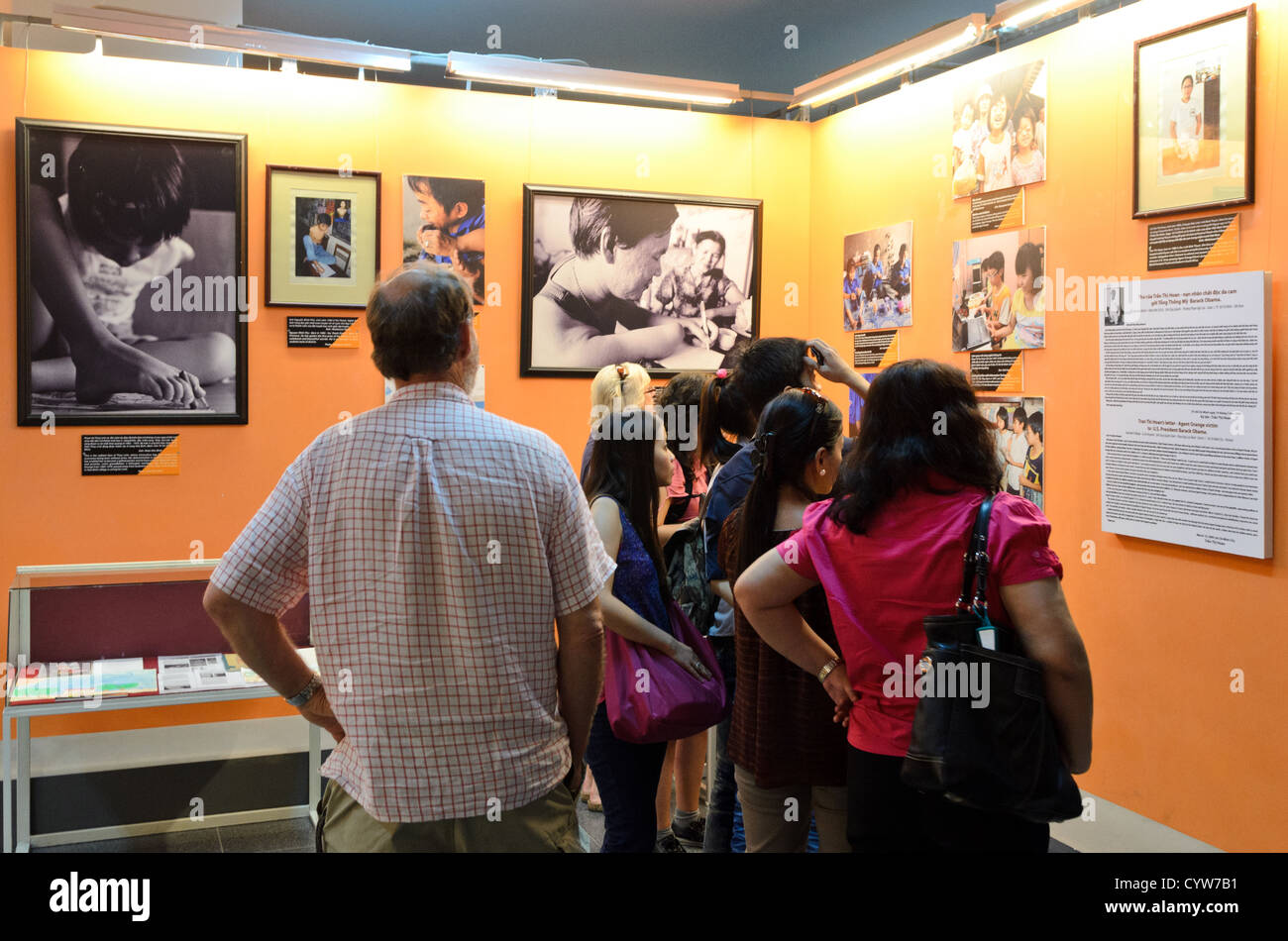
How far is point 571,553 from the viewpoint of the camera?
2021mm

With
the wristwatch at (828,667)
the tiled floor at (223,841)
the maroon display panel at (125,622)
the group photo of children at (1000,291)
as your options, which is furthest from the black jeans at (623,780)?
the group photo of children at (1000,291)

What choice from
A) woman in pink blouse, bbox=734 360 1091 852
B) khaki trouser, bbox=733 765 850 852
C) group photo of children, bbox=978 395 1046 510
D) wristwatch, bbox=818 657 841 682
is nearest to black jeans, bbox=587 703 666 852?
khaki trouser, bbox=733 765 850 852

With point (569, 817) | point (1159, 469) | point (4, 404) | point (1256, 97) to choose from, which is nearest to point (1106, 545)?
point (1159, 469)

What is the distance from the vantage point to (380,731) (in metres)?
1.92

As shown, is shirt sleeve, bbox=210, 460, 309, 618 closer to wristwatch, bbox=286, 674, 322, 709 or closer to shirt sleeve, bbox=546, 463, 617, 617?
wristwatch, bbox=286, 674, 322, 709

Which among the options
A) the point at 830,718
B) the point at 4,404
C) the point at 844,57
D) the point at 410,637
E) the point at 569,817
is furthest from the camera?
the point at 844,57

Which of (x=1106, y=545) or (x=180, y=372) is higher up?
Result: (x=180, y=372)

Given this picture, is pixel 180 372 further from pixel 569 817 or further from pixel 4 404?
pixel 569 817

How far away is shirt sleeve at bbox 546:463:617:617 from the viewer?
2.01 metres

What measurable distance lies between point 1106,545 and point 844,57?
4238 millimetres

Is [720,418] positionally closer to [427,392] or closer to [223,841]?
[427,392]

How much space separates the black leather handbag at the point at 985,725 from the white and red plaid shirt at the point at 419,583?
0.72 meters

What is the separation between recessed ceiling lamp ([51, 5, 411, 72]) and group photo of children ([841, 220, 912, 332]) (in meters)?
2.48

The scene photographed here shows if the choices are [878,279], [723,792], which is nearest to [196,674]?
[723,792]
